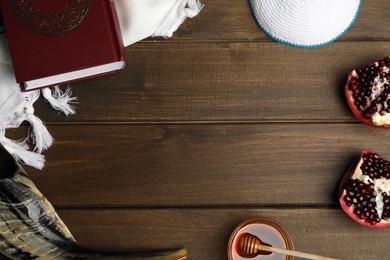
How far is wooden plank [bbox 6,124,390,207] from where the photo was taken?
0.88 metres

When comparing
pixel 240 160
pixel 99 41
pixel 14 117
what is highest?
pixel 99 41

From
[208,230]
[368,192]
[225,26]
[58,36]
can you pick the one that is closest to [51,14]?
[58,36]

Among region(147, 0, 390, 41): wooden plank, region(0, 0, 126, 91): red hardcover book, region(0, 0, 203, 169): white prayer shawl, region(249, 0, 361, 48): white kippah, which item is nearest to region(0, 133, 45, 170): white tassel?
region(0, 0, 203, 169): white prayer shawl

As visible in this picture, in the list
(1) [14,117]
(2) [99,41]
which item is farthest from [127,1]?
(1) [14,117]

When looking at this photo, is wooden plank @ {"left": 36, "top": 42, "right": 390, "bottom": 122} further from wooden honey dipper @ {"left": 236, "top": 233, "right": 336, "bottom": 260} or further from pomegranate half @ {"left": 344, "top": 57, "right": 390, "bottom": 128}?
wooden honey dipper @ {"left": 236, "top": 233, "right": 336, "bottom": 260}

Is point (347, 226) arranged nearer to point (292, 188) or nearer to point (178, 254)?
point (292, 188)

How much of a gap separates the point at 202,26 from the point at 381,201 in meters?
0.39

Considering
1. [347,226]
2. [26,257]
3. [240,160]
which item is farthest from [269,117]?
[26,257]

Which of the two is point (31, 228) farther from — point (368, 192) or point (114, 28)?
point (368, 192)

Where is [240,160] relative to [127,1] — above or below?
below

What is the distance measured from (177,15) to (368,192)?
1.31 feet

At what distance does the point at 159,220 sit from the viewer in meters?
0.88

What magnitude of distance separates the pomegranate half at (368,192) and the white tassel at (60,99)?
45 centimetres

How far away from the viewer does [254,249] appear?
0.83 meters
